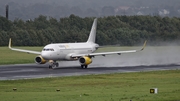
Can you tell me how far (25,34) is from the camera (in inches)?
5448

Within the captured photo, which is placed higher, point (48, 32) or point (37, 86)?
point (48, 32)

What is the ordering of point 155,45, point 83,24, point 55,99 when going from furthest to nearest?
point 83,24 → point 155,45 → point 55,99

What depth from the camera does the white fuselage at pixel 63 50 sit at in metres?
76.6

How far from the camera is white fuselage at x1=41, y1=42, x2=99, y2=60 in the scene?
76.6 meters

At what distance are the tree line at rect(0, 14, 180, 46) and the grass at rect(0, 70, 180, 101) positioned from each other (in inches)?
2562

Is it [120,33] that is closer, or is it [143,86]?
[143,86]

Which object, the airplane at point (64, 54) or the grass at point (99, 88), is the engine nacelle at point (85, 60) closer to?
the airplane at point (64, 54)

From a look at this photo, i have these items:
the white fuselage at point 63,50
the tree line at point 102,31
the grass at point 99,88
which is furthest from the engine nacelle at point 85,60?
the tree line at point 102,31

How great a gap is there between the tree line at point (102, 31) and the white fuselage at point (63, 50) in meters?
43.9

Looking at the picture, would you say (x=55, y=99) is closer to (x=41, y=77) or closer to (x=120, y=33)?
(x=41, y=77)

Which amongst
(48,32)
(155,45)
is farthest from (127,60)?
(48,32)

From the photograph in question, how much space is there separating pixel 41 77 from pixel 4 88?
41.0 ft

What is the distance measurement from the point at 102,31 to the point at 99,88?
9749cm

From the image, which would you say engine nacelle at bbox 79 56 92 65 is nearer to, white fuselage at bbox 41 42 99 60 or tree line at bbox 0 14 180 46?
white fuselage at bbox 41 42 99 60
